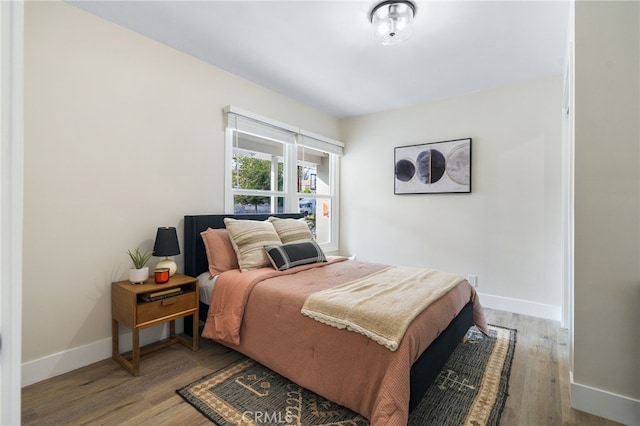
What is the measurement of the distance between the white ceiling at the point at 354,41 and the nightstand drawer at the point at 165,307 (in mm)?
2098

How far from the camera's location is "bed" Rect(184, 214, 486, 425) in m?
1.43

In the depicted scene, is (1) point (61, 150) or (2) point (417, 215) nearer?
(1) point (61, 150)

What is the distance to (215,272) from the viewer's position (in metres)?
2.54

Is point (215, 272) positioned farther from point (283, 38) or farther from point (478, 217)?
point (478, 217)

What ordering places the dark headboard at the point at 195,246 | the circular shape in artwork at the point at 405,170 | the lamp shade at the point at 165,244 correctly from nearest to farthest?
the lamp shade at the point at 165,244
the dark headboard at the point at 195,246
the circular shape in artwork at the point at 405,170

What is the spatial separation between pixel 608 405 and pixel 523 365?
1.86 feet

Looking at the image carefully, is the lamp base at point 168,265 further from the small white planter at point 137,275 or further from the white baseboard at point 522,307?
the white baseboard at point 522,307

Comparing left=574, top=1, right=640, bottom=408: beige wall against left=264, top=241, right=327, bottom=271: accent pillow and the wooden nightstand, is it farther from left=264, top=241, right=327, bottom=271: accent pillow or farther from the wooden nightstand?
the wooden nightstand

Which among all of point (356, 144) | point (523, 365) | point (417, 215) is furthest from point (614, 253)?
point (356, 144)

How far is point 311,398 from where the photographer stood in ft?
5.93

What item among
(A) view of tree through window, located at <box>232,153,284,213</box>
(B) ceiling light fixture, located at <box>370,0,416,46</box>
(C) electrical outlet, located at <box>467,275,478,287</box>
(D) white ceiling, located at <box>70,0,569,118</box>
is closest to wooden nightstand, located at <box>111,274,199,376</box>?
(A) view of tree through window, located at <box>232,153,284,213</box>

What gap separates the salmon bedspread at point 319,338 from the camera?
1.44 m

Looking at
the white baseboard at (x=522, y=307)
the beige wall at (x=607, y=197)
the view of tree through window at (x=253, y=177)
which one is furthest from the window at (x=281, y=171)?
the beige wall at (x=607, y=197)

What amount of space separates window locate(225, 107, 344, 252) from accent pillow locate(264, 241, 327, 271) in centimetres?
89
